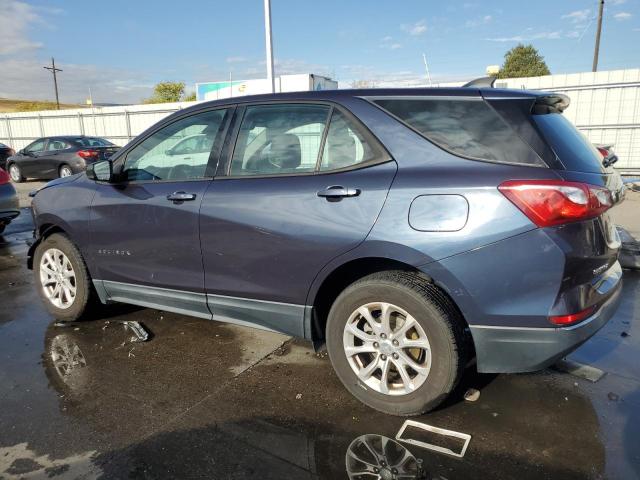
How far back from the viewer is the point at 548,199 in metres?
2.31

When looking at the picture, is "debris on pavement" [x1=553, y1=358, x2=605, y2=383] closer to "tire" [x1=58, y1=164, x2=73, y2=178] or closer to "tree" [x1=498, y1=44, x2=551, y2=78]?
"tire" [x1=58, y1=164, x2=73, y2=178]

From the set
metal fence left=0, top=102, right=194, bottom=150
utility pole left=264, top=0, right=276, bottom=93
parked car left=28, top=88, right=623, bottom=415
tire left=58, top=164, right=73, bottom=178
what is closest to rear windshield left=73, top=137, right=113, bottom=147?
tire left=58, top=164, right=73, bottom=178

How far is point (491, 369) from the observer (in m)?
2.54

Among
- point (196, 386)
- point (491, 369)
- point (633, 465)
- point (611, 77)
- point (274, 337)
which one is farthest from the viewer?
point (611, 77)

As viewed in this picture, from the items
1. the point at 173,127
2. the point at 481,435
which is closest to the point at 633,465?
the point at 481,435

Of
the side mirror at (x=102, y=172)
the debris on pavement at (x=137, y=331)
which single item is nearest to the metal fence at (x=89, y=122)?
the side mirror at (x=102, y=172)

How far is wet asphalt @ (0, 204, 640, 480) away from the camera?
2389 millimetres

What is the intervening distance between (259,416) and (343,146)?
1.62 meters

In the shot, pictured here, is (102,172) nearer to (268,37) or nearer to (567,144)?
(567,144)

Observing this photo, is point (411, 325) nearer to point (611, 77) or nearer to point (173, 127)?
point (173, 127)

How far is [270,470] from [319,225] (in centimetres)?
127

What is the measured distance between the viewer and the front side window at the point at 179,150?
3398 mm

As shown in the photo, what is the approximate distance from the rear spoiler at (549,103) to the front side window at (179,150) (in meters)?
1.95

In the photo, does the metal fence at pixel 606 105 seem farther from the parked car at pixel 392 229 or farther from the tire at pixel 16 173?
the tire at pixel 16 173
